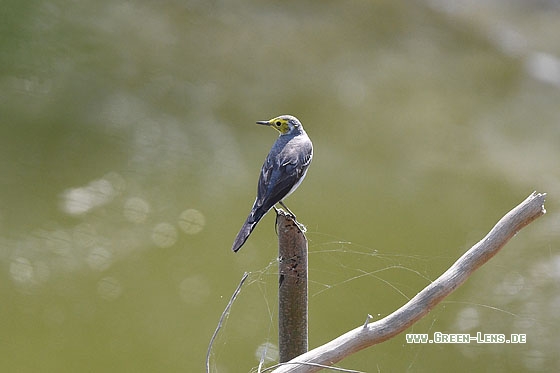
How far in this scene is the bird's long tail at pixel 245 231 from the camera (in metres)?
1.73

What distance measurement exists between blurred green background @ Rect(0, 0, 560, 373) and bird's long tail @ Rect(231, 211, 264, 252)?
78 cm

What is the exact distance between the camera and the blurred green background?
3.05 metres

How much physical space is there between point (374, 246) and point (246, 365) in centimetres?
79

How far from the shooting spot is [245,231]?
1787 mm

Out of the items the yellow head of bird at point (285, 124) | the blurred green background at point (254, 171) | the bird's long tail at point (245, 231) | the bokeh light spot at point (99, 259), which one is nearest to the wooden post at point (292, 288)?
the bird's long tail at point (245, 231)

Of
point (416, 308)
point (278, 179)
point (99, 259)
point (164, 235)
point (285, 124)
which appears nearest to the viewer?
point (416, 308)

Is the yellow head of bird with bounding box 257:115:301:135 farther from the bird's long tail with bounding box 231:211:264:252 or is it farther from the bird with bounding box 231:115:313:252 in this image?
the bird's long tail with bounding box 231:211:264:252

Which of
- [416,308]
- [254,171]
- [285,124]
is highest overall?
[254,171]

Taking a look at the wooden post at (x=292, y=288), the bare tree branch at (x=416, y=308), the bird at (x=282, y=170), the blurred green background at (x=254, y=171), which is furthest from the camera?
the blurred green background at (x=254, y=171)

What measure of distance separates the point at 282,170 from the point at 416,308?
0.61 meters

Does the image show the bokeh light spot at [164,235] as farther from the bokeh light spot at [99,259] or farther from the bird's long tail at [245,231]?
the bird's long tail at [245,231]

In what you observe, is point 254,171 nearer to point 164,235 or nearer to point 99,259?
point 164,235

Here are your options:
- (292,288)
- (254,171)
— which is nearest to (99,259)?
(254,171)

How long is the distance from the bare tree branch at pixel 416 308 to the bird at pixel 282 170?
1.29 feet
